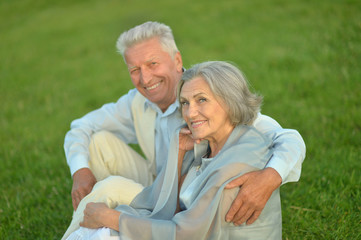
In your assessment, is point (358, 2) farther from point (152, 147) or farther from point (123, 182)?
point (123, 182)

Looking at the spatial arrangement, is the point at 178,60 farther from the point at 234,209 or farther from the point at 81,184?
the point at 234,209

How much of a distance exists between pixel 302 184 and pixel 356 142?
3.64 ft

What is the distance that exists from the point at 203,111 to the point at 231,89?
248 millimetres

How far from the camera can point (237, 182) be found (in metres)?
2.66

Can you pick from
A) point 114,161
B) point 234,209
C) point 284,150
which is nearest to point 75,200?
point 114,161

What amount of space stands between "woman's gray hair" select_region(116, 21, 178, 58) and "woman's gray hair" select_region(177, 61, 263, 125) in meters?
1.12

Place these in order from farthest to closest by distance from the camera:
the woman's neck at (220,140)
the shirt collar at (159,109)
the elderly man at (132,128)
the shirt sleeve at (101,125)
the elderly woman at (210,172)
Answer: the shirt sleeve at (101,125)
the shirt collar at (159,109)
the elderly man at (132,128)
the woman's neck at (220,140)
the elderly woman at (210,172)

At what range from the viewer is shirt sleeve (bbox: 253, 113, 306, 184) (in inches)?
110

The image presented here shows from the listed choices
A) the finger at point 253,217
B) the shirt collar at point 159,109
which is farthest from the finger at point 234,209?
the shirt collar at point 159,109

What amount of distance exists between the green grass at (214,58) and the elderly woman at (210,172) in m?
1.12

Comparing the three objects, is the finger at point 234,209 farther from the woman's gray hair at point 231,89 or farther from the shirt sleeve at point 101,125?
the shirt sleeve at point 101,125

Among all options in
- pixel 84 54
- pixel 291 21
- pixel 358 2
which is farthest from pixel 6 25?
pixel 358 2

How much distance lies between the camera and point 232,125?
2.96m

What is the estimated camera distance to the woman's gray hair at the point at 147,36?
3888 millimetres
